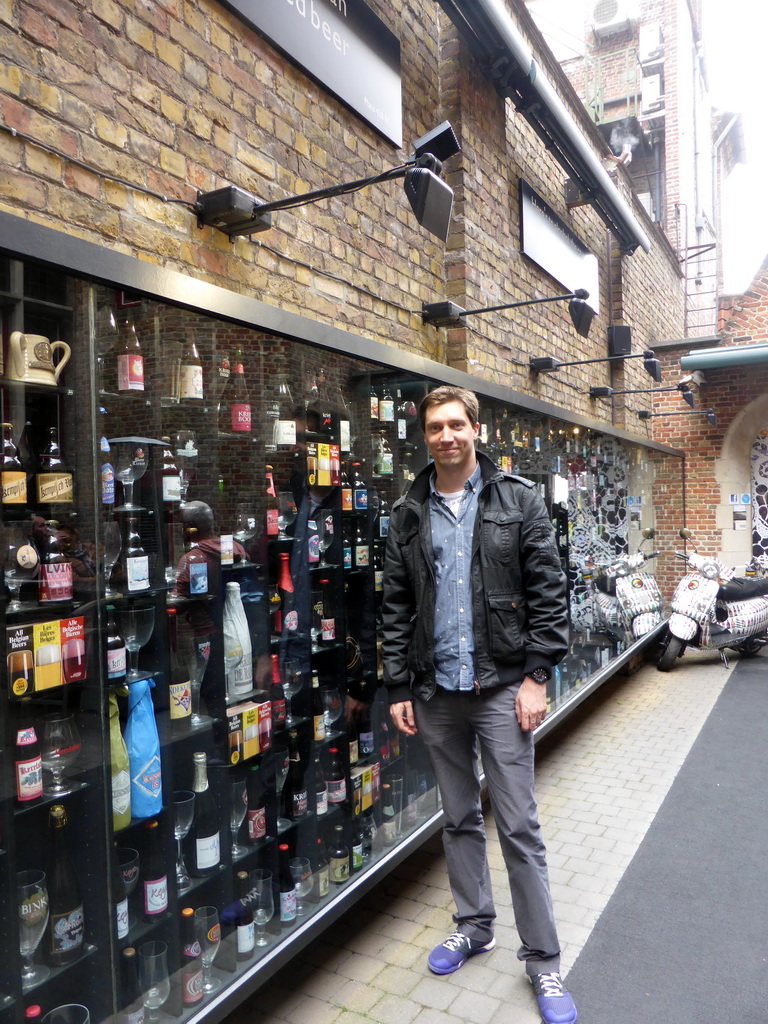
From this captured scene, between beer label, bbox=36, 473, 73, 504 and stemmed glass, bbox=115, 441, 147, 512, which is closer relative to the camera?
beer label, bbox=36, 473, 73, 504

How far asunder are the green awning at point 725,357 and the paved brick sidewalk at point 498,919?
5424 mm

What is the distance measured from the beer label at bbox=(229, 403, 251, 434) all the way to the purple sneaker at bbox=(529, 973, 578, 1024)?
2.24 meters

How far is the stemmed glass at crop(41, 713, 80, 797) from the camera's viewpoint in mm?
2049

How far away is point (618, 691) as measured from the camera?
7.60m

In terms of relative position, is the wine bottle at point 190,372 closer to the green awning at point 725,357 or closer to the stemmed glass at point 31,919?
the stemmed glass at point 31,919

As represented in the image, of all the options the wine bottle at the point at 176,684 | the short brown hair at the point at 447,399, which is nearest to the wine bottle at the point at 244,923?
the wine bottle at the point at 176,684

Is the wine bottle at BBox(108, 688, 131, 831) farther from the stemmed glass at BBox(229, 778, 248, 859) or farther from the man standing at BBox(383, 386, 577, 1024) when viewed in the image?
the man standing at BBox(383, 386, 577, 1024)

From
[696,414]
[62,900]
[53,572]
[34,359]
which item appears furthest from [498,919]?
[696,414]

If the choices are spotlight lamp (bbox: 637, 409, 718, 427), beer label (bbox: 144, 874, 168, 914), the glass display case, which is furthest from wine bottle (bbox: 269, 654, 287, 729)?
spotlight lamp (bbox: 637, 409, 718, 427)

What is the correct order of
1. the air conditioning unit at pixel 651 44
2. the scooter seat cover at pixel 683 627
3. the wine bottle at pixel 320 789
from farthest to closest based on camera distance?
the air conditioning unit at pixel 651 44 → the scooter seat cover at pixel 683 627 → the wine bottle at pixel 320 789

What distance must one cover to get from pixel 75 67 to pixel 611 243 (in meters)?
7.94

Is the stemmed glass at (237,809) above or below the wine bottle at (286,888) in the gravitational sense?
above

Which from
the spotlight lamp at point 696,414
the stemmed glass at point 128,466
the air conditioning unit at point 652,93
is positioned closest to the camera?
the stemmed glass at point 128,466

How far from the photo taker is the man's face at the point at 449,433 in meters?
2.71
